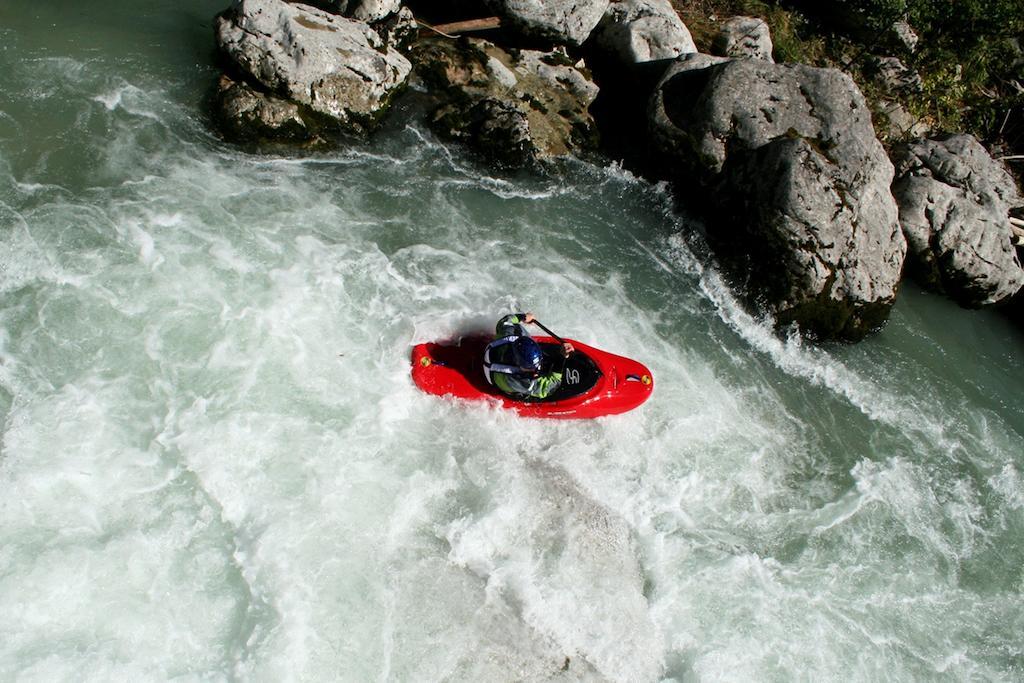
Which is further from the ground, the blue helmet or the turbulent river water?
the blue helmet

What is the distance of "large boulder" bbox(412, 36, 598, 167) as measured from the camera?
34.4 feet

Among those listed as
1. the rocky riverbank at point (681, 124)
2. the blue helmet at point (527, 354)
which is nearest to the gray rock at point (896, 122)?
the rocky riverbank at point (681, 124)

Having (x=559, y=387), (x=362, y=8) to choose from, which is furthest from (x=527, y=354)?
(x=362, y=8)

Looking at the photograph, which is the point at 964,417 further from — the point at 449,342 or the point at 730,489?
the point at 449,342

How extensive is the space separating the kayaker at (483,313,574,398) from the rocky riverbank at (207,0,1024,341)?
3.32m

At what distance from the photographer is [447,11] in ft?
39.8

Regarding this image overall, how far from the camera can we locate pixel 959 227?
420 inches

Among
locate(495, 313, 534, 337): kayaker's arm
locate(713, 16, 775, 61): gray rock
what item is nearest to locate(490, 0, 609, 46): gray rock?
locate(713, 16, 775, 61): gray rock

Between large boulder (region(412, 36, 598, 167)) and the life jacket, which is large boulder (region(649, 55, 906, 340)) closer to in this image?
large boulder (region(412, 36, 598, 167))

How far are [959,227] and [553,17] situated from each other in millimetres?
6372

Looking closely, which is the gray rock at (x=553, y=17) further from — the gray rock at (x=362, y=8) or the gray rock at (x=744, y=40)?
the gray rock at (x=744, y=40)

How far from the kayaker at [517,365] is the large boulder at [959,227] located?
6.01m

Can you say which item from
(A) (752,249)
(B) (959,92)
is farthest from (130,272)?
(B) (959,92)

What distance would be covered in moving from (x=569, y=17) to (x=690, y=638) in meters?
8.67
